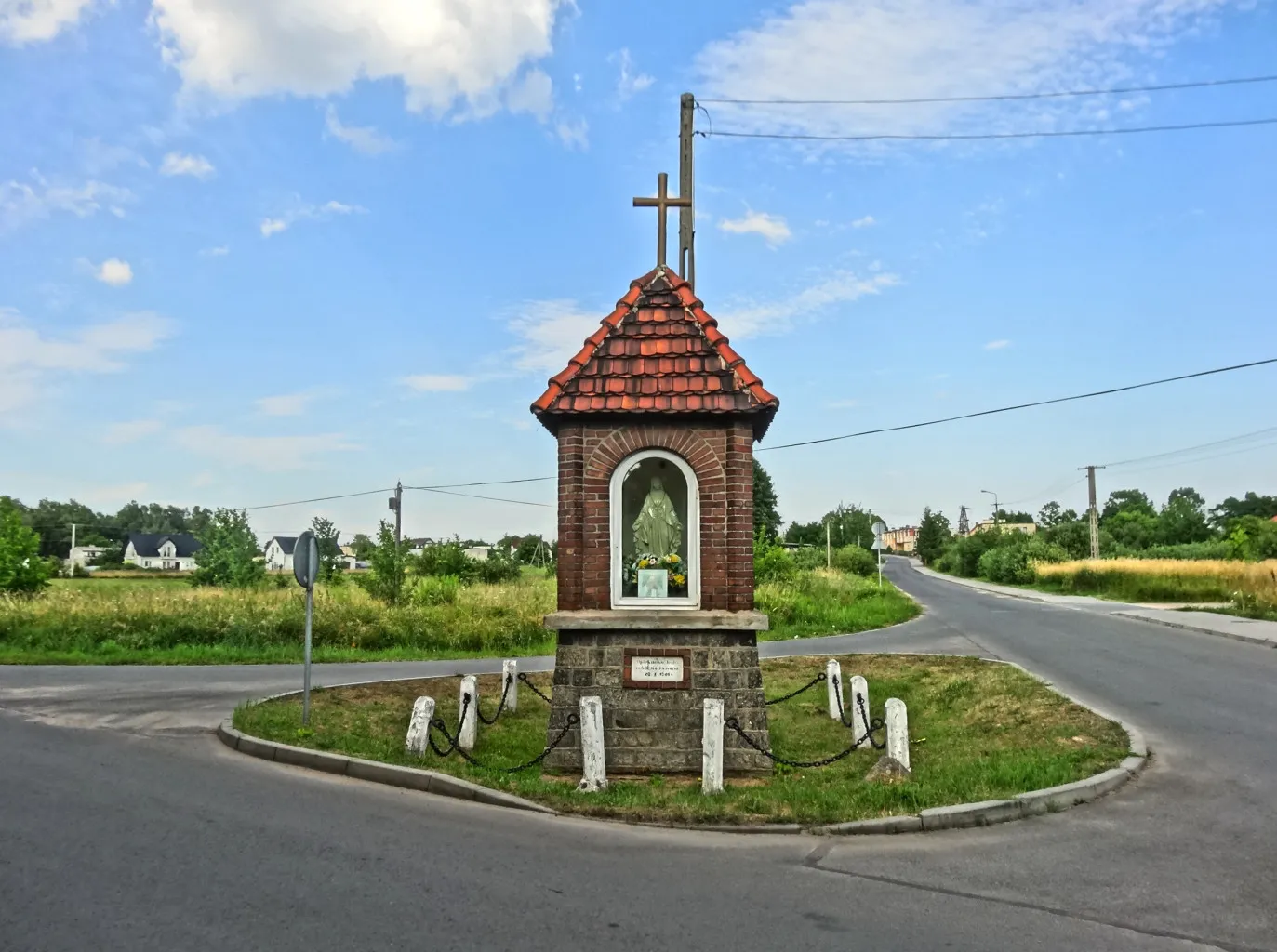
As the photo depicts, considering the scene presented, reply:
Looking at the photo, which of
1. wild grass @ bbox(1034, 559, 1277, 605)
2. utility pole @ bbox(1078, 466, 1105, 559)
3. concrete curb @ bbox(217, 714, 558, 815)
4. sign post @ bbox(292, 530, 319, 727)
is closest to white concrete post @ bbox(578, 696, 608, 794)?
concrete curb @ bbox(217, 714, 558, 815)

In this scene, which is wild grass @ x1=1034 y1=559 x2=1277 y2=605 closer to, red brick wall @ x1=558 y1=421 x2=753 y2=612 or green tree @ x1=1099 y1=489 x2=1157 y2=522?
red brick wall @ x1=558 y1=421 x2=753 y2=612

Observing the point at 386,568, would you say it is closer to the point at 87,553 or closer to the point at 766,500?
the point at 766,500

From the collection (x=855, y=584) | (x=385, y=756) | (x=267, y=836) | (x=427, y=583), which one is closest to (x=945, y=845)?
(x=267, y=836)

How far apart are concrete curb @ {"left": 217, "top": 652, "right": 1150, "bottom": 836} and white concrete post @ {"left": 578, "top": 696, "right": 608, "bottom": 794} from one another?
0.62 meters

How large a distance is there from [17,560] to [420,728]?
79.0 feet

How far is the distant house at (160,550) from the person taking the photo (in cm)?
10356

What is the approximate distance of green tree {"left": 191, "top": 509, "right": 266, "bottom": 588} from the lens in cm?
3784

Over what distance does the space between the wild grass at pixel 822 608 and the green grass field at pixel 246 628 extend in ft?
3.40

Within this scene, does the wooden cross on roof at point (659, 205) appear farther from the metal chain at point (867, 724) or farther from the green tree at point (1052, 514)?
the green tree at point (1052, 514)

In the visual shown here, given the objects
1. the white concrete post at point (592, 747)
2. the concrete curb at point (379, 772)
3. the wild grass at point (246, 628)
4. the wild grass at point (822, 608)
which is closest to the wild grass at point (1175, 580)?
the wild grass at point (822, 608)

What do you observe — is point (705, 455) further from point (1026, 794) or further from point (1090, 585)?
point (1090, 585)

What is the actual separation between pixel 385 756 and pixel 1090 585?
41.7 metres

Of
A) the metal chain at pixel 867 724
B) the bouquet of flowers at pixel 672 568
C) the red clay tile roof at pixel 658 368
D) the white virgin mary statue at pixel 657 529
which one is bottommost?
the metal chain at pixel 867 724

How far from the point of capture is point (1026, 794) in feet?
23.5
